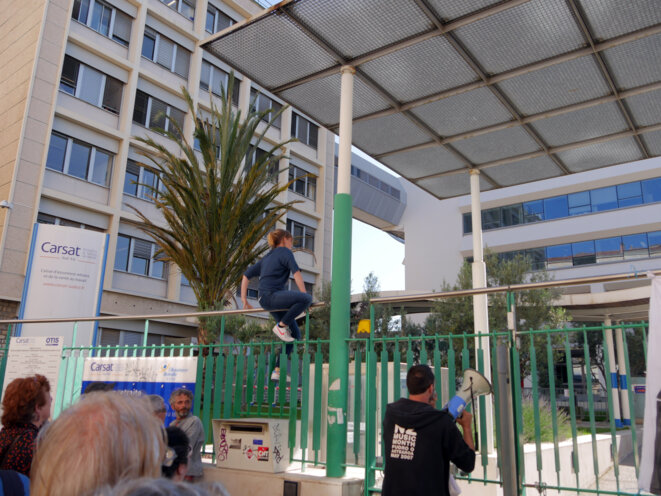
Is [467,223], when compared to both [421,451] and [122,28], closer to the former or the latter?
[122,28]

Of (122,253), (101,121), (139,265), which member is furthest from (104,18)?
(139,265)

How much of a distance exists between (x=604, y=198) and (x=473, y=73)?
129 feet

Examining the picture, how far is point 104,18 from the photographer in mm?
25203

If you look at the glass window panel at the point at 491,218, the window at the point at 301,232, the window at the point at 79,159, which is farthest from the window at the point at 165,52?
the glass window panel at the point at 491,218

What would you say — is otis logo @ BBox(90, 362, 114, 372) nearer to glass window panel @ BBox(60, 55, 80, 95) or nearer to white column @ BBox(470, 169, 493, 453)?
white column @ BBox(470, 169, 493, 453)

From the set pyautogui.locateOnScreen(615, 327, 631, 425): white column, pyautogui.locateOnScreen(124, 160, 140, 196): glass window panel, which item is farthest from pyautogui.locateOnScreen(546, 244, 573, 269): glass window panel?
pyautogui.locateOnScreen(124, 160, 140, 196): glass window panel

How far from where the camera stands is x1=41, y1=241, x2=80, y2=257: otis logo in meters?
12.4

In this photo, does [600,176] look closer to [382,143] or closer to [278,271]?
[382,143]

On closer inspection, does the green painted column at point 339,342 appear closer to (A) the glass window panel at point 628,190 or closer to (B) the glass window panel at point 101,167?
(B) the glass window panel at point 101,167

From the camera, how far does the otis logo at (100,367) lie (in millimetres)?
8352

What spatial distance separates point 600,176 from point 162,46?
32.1 metres

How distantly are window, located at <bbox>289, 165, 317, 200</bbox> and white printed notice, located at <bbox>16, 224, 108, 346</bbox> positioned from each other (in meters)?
21.5

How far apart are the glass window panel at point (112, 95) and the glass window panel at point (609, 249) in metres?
34.9

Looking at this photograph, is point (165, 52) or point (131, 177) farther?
point (165, 52)
